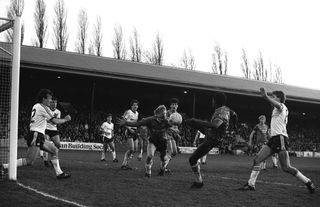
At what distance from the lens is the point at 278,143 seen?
9133 mm

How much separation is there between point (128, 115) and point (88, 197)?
7.73 meters

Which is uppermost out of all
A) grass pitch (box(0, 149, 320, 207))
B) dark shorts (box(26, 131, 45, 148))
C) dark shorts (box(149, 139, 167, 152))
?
dark shorts (box(26, 131, 45, 148))

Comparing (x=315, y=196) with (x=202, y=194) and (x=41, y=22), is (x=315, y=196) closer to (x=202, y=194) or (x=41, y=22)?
(x=202, y=194)

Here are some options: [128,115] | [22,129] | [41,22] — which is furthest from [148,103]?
[128,115]

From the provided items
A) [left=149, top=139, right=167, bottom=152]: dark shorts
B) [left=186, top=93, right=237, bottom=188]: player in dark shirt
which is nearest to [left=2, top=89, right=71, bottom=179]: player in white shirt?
[left=149, top=139, right=167, bottom=152]: dark shorts

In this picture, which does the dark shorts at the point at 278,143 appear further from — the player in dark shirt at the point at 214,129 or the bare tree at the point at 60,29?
the bare tree at the point at 60,29

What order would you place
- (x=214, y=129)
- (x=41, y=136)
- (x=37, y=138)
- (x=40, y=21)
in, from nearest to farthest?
(x=214, y=129)
(x=37, y=138)
(x=41, y=136)
(x=40, y=21)

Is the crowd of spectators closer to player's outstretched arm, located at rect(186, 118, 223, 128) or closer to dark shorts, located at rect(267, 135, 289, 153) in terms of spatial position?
dark shorts, located at rect(267, 135, 289, 153)

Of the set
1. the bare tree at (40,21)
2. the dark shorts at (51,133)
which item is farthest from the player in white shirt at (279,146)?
the bare tree at (40,21)

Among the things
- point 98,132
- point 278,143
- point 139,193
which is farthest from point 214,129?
point 98,132

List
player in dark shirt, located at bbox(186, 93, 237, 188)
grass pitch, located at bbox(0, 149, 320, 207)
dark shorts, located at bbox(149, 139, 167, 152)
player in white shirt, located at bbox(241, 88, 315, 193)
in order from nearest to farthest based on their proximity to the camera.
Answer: grass pitch, located at bbox(0, 149, 320, 207)
player in white shirt, located at bbox(241, 88, 315, 193)
player in dark shirt, located at bbox(186, 93, 237, 188)
dark shorts, located at bbox(149, 139, 167, 152)

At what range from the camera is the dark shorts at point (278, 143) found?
29.9ft

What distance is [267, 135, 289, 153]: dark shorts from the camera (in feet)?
29.9

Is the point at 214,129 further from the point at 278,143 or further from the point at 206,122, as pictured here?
the point at 278,143
